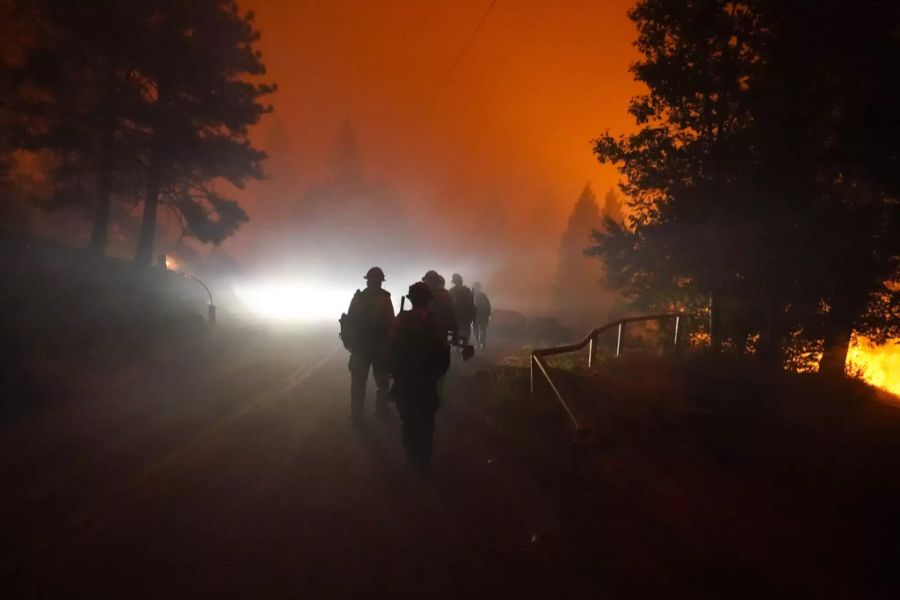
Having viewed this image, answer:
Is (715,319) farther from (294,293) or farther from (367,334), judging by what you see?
(294,293)

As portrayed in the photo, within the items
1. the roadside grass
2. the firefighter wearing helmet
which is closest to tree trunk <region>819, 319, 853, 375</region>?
the roadside grass

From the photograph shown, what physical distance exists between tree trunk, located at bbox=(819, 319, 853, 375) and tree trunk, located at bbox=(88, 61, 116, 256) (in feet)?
65.3

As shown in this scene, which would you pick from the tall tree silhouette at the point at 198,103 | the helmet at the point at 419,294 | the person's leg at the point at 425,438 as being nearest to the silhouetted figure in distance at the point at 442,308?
the helmet at the point at 419,294

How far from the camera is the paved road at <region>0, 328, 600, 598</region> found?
3586 millimetres

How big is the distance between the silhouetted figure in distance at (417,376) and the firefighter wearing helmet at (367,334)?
168 cm

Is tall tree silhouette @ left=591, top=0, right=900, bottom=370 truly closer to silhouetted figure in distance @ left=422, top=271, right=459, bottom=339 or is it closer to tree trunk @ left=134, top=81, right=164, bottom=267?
silhouetted figure in distance @ left=422, top=271, right=459, bottom=339

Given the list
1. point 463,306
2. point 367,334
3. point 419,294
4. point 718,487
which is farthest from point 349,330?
point 463,306

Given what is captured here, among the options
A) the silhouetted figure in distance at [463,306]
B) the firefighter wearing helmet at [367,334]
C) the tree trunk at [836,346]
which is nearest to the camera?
the firefighter wearing helmet at [367,334]

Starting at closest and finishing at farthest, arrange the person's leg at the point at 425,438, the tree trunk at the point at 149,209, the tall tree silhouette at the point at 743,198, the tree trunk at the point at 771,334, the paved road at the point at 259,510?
the paved road at the point at 259,510, the person's leg at the point at 425,438, the tall tree silhouette at the point at 743,198, the tree trunk at the point at 771,334, the tree trunk at the point at 149,209

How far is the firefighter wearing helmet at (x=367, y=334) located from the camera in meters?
7.33

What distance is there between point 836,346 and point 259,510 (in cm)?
1322

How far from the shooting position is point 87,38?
1438 cm

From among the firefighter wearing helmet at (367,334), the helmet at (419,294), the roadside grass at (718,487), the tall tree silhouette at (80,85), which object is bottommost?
the roadside grass at (718,487)

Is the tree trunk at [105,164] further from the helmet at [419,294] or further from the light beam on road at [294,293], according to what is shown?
the light beam on road at [294,293]
